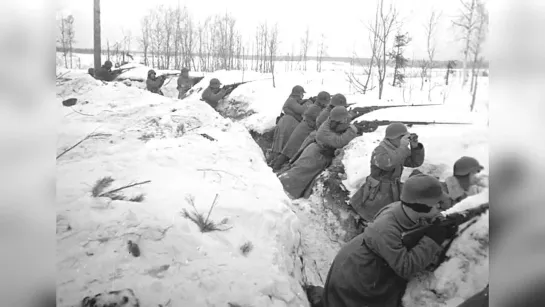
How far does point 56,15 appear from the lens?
0.76 m

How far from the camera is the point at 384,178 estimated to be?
152 centimetres

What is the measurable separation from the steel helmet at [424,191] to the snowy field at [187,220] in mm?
72

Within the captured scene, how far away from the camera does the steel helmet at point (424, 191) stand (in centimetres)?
89

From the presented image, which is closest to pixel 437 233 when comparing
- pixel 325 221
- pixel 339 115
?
pixel 325 221

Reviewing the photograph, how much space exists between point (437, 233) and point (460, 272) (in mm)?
97

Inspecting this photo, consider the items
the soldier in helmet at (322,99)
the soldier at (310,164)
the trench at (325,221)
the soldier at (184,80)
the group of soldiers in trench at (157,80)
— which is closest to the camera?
the group of soldiers in trench at (157,80)

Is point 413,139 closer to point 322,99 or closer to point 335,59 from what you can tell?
point 335,59

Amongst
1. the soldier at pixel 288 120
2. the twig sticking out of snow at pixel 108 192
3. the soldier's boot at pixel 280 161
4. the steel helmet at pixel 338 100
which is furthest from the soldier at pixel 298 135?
the twig sticking out of snow at pixel 108 192

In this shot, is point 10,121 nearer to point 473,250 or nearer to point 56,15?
point 56,15

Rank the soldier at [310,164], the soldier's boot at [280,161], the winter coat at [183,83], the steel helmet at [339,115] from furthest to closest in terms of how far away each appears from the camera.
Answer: the soldier's boot at [280,161]
the soldier at [310,164]
the steel helmet at [339,115]
the winter coat at [183,83]

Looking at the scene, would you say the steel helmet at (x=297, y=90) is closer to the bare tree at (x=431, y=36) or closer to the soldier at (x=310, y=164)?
the soldier at (x=310, y=164)

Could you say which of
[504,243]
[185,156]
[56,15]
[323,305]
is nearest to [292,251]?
[323,305]

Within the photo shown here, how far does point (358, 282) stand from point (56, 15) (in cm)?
99

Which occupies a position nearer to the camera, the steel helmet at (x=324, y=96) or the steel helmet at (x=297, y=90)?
the steel helmet at (x=324, y=96)
